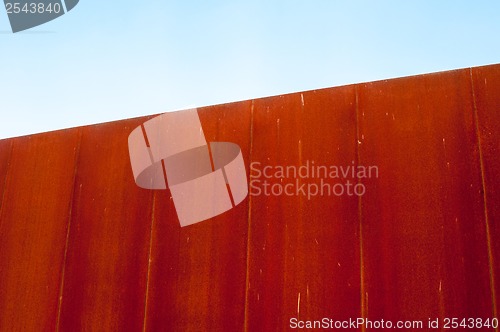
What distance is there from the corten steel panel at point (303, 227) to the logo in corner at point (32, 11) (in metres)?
2.32

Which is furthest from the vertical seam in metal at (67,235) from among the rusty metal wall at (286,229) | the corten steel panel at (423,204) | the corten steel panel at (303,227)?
the corten steel panel at (423,204)

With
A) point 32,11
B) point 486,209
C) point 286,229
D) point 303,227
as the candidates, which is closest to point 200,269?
Answer: point 286,229

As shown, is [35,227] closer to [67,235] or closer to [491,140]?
[67,235]

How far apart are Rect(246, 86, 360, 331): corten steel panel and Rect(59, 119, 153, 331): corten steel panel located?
95 centimetres

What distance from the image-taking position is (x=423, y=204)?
3549 millimetres

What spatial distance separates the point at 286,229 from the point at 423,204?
0.97m

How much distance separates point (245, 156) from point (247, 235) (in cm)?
63

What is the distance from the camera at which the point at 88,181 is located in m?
4.54

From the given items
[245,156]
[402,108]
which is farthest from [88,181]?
[402,108]

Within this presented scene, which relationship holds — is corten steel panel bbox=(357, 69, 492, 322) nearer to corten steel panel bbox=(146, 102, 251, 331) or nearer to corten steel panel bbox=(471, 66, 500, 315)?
corten steel panel bbox=(471, 66, 500, 315)

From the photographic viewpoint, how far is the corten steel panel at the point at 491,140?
131 inches

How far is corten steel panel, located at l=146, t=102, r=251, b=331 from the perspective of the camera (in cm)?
384

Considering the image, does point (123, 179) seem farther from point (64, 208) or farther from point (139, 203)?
point (64, 208)

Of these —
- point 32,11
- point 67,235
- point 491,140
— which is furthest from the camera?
point 32,11
